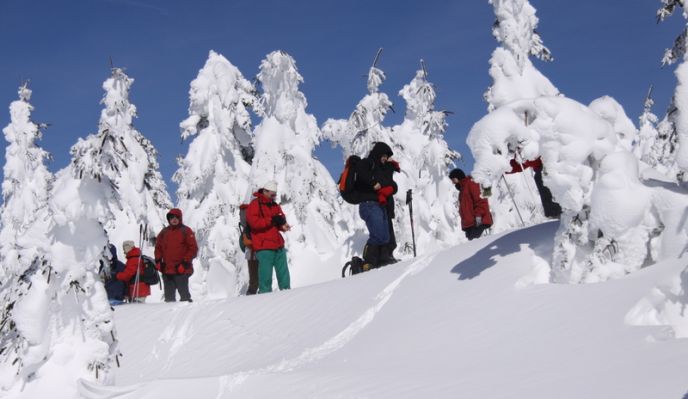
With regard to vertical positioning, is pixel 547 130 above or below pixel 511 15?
below

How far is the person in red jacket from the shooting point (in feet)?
38.6

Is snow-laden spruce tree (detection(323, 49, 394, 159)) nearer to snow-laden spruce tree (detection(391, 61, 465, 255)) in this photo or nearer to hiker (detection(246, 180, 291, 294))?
snow-laden spruce tree (detection(391, 61, 465, 255))

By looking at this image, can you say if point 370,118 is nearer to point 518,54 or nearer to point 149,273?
point 518,54

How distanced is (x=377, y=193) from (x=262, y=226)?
177 cm

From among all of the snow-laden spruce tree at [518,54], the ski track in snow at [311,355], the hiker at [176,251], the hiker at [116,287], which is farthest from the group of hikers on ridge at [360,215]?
the snow-laden spruce tree at [518,54]

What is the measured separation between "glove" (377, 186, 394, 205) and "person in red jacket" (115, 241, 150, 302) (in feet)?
15.6

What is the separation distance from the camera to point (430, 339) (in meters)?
5.61

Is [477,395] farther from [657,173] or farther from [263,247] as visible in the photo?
[263,247]

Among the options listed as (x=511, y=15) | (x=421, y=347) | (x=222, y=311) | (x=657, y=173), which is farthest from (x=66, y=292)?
(x=511, y=15)

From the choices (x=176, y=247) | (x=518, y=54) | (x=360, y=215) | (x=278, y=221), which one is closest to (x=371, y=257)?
(x=360, y=215)

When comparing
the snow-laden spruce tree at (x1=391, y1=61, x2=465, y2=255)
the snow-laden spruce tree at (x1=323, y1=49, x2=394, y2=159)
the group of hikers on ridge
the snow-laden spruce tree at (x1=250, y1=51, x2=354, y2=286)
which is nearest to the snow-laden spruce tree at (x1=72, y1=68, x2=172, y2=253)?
the group of hikers on ridge

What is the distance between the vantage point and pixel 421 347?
18.1 feet

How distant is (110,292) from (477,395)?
9.80 m

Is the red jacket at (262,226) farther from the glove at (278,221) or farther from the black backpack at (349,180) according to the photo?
the black backpack at (349,180)
